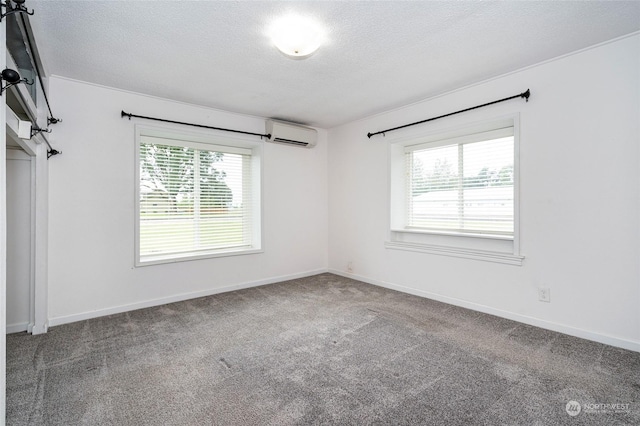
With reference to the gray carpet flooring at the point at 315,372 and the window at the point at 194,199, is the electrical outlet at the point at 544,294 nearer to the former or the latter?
the gray carpet flooring at the point at 315,372

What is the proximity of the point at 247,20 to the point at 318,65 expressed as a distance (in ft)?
2.68

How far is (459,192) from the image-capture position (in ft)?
12.2

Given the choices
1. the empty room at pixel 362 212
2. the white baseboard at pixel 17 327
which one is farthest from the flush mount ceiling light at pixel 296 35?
the white baseboard at pixel 17 327

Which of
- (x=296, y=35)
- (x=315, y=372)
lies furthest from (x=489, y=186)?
(x=315, y=372)

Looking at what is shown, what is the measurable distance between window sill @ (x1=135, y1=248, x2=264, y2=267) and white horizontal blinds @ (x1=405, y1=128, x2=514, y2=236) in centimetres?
231

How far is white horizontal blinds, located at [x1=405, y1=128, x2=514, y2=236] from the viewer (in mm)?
3305

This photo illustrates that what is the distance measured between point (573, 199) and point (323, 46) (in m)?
2.45

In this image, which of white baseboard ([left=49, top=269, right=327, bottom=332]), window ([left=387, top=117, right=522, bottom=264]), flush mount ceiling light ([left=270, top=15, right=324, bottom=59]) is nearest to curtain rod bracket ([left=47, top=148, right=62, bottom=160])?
white baseboard ([left=49, top=269, right=327, bottom=332])

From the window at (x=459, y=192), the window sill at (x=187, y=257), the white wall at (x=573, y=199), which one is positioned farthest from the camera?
the window sill at (x=187, y=257)

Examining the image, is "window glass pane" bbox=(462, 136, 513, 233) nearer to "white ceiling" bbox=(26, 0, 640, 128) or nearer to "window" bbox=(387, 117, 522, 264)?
"window" bbox=(387, 117, 522, 264)

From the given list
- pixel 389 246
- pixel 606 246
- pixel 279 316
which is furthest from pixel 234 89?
pixel 606 246

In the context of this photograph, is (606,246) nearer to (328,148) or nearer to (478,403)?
(478,403)

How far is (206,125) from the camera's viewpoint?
3969mm

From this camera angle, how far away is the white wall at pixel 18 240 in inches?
111
